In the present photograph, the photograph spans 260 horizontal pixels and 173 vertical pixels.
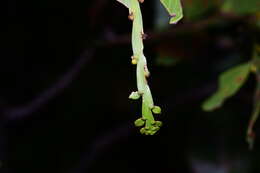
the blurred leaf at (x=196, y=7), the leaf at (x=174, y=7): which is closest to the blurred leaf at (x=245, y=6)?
the blurred leaf at (x=196, y=7)

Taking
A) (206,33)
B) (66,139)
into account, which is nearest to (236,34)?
(206,33)

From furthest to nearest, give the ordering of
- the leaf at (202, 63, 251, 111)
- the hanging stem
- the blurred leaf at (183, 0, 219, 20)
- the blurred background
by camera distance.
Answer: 1. the blurred background
2. the blurred leaf at (183, 0, 219, 20)
3. the leaf at (202, 63, 251, 111)
4. the hanging stem

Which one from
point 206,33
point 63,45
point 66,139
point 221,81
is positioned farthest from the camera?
point 66,139

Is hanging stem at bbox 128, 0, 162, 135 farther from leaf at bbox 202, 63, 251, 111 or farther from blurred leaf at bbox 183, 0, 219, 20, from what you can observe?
blurred leaf at bbox 183, 0, 219, 20

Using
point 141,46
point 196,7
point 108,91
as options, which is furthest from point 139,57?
point 108,91

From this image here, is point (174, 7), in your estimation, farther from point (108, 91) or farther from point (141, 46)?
point (108, 91)

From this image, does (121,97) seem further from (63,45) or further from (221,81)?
(221,81)

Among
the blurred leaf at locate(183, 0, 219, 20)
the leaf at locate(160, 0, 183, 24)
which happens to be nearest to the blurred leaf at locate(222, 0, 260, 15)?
the blurred leaf at locate(183, 0, 219, 20)

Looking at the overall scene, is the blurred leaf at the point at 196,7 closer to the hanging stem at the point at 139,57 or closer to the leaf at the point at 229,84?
the leaf at the point at 229,84
